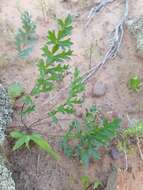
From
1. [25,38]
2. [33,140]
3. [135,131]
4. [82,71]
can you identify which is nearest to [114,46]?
[82,71]

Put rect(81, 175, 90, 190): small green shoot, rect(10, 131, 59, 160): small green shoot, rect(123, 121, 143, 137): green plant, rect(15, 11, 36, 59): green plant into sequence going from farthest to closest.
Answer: rect(15, 11, 36, 59): green plant, rect(123, 121, 143, 137): green plant, rect(81, 175, 90, 190): small green shoot, rect(10, 131, 59, 160): small green shoot

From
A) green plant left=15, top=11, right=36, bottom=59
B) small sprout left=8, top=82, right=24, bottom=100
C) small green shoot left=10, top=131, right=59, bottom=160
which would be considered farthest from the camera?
green plant left=15, top=11, right=36, bottom=59

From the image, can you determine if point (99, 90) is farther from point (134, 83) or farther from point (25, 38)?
point (25, 38)

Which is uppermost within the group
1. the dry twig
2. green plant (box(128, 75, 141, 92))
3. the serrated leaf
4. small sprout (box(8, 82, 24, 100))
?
the dry twig

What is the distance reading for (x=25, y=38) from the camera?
3178 millimetres

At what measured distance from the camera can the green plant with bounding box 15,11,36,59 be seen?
3.06 meters

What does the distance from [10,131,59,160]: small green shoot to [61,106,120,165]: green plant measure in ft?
0.30

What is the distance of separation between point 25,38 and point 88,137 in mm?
993

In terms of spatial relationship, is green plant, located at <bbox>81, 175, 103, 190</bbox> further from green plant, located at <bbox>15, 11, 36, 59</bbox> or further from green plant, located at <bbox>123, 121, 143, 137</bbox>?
green plant, located at <bbox>15, 11, 36, 59</bbox>

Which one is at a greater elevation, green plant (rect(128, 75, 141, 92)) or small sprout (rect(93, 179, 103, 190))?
green plant (rect(128, 75, 141, 92))

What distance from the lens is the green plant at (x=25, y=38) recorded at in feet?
10.0

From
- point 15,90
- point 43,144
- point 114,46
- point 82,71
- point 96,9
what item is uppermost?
point 96,9

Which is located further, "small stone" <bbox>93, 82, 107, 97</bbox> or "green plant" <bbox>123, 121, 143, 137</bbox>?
"small stone" <bbox>93, 82, 107, 97</bbox>

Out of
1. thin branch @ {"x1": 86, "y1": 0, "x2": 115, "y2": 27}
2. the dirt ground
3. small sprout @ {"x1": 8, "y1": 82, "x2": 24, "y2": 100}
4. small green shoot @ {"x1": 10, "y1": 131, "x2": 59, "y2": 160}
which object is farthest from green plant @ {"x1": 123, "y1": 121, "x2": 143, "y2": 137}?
thin branch @ {"x1": 86, "y1": 0, "x2": 115, "y2": 27}
